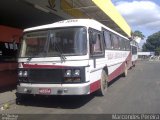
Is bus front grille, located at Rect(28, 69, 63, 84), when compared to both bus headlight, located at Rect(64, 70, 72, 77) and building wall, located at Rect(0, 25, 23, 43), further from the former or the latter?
building wall, located at Rect(0, 25, 23, 43)

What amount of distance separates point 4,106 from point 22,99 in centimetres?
132

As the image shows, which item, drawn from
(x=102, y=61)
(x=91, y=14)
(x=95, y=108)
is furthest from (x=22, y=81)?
(x=91, y=14)

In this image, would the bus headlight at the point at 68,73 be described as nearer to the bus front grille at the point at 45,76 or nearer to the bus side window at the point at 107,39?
the bus front grille at the point at 45,76

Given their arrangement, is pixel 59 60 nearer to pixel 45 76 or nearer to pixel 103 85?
pixel 45 76

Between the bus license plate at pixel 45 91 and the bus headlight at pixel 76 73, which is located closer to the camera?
the bus headlight at pixel 76 73

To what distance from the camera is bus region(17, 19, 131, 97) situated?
9539 millimetres

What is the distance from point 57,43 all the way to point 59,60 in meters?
0.65

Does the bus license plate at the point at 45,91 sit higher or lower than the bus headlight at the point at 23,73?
lower

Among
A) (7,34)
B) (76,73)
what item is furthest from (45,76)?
(7,34)

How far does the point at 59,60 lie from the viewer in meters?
9.66

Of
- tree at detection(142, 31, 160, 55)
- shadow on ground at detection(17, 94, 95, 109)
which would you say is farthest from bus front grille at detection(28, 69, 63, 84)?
tree at detection(142, 31, 160, 55)

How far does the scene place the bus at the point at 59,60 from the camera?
9539 mm

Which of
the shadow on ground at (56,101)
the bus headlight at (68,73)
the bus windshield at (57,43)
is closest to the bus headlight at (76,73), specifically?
the bus headlight at (68,73)

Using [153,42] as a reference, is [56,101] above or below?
below
